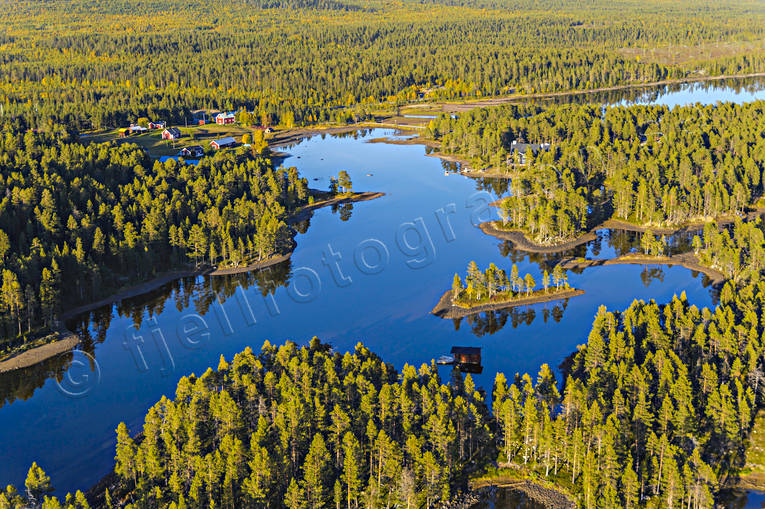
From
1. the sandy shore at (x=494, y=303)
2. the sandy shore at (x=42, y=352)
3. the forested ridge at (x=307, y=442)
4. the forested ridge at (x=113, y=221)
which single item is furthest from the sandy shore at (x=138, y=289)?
the sandy shore at (x=494, y=303)

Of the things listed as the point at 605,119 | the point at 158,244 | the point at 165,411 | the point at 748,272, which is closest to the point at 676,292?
the point at 748,272

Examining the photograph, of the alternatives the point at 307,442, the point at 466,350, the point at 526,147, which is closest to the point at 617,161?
the point at 526,147

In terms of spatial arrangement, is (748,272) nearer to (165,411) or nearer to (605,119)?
(165,411)

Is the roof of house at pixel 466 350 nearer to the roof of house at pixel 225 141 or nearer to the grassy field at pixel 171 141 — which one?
the grassy field at pixel 171 141

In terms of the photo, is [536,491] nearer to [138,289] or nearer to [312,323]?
[312,323]

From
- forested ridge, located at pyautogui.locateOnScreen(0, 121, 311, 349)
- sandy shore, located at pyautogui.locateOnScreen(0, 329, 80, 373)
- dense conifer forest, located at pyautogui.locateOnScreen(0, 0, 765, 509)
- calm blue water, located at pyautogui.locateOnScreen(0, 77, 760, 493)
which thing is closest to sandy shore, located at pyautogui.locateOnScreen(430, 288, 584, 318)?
calm blue water, located at pyautogui.locateOnScreen(0, 77, 760, 493)

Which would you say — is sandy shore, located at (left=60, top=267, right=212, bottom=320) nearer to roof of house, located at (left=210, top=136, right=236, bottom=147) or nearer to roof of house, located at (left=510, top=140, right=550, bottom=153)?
roof of house, located at (left=210, top=136, right=236, bottom=147)

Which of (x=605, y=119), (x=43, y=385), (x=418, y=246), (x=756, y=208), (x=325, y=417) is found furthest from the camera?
(x=605, y=119)
